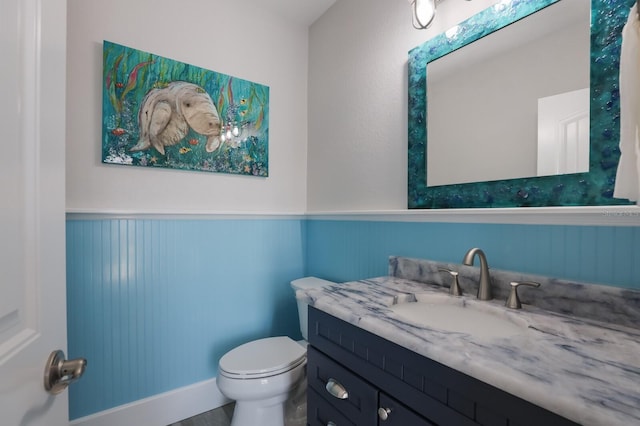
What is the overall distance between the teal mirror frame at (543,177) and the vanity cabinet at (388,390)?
2.20 ft

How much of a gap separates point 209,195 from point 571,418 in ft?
5.56

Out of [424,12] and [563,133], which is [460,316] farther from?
[424,12]

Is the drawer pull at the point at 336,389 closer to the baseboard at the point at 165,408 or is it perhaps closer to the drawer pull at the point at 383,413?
the drawer pull at the point at 383,413

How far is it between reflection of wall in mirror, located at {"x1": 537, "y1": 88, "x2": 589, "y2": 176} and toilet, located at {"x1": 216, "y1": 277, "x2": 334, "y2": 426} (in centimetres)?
131

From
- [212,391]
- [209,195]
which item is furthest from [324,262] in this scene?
[212,391]

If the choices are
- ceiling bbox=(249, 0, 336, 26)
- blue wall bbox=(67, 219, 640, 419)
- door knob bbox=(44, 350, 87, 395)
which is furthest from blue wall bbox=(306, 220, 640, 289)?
ceiling bbox=(249, 0, 336, 26)

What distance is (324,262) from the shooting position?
190cm

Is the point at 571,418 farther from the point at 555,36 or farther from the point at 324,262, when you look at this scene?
the point at 324,262

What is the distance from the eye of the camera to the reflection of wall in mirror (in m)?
0.87

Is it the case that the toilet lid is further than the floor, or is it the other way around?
the floor

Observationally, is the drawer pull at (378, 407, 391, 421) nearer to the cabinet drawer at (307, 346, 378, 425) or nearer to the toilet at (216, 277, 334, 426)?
the cabinet drawer at (307, 346, 378, 425)

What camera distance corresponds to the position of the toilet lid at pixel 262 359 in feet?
4.21

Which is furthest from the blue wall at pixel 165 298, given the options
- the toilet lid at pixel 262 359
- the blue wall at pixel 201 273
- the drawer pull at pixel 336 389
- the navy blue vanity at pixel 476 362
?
the drawer pull at pixel 336 389

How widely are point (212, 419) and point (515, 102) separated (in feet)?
6.93
